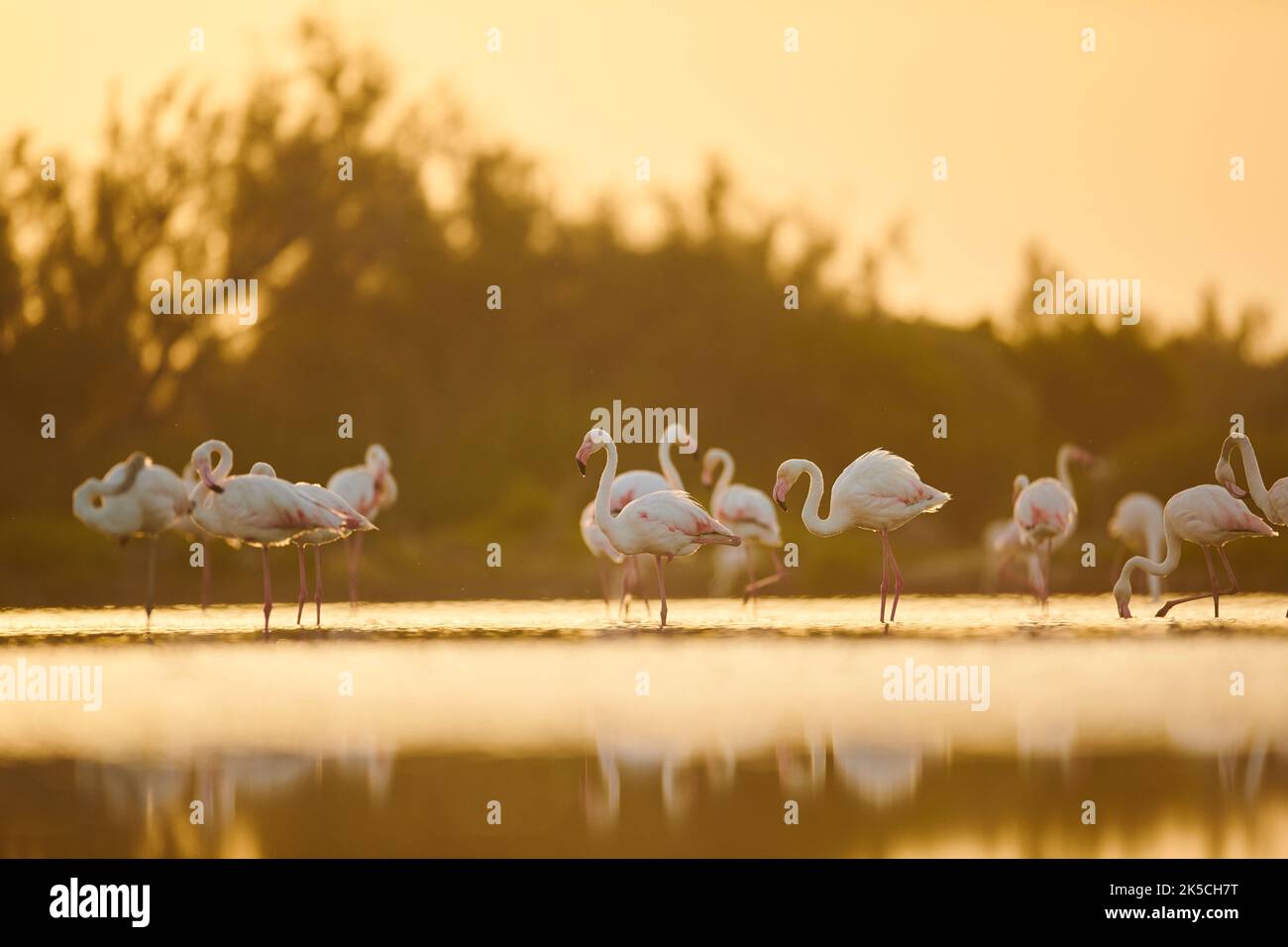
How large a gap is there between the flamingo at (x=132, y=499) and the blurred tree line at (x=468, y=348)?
30.3ft

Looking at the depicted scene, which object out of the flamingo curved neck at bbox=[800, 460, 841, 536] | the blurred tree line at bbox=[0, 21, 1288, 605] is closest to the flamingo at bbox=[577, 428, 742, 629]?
the flamingo curved neck at bbox=[800, 460, 841, 536]

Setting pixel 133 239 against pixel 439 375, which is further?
pixel 439 375

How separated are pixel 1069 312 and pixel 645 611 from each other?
1560 cm

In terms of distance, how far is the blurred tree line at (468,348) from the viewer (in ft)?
85.1

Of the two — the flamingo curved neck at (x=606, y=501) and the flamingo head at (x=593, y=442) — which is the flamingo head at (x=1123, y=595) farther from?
the flamingo head at (x=593, y=442)

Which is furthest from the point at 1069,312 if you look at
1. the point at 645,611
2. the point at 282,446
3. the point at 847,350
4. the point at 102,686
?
the point at 102,686

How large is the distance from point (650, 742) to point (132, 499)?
742cm

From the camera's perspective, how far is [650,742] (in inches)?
318

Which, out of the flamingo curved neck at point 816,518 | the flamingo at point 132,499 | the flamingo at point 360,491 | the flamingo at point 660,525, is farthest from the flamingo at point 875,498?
the flamingo at point 132,499

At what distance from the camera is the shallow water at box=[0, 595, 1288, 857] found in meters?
6.22

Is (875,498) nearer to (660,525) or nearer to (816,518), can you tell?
(816,518)
